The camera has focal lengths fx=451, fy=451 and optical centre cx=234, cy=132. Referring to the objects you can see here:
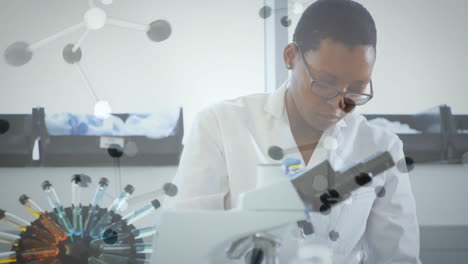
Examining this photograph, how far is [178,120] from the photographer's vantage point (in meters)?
1.52

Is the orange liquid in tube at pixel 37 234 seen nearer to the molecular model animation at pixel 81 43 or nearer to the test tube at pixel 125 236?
the test tube at pixel 125 236

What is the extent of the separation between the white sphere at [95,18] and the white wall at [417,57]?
0.90 m

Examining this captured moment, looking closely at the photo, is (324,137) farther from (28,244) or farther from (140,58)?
(28,244)

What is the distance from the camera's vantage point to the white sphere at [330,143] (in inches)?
49.9

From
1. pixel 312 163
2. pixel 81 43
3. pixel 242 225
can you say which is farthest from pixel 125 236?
pixel 81 43

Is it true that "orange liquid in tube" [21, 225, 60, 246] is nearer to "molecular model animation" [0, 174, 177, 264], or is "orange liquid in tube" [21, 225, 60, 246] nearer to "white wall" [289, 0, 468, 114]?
"molecular model animation" [0, 174, 177, 264]

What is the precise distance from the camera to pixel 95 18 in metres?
1.55

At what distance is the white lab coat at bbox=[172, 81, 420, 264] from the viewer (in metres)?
1.18

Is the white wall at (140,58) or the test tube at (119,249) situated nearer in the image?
the test tube at (119,249)

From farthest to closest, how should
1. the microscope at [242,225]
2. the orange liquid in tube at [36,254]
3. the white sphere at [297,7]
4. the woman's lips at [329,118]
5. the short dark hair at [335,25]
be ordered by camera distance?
the white sphere at [297,7] → the woman's lips at [329,118] → the short dark hair at [335,25] → the orange liquid in tube at [36,254] → the microscope at [242,225]

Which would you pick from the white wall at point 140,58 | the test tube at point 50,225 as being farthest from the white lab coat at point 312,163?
the test tube at point 50,225

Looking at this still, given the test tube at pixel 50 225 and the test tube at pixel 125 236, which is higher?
the test tube at pixel 50 225

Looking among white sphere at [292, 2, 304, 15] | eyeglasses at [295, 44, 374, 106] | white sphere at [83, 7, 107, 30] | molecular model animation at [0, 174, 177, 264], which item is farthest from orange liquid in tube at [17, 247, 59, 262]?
white sphere at [292, 2, 304, 15]

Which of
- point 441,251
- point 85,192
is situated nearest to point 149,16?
Answer: point 85,192
